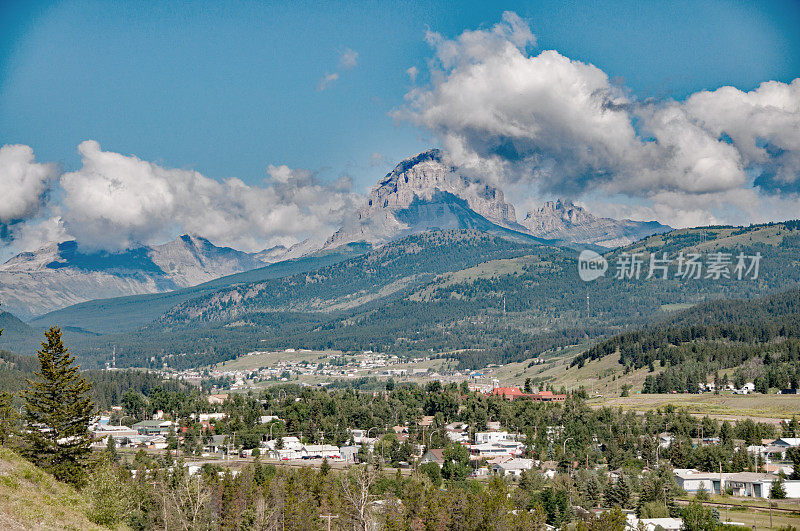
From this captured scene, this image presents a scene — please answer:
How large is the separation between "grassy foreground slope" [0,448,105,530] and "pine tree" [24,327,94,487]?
10655 mm

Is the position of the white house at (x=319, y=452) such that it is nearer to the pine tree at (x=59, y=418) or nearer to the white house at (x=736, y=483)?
the white house at (x=736, y=483)

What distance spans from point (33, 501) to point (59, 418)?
28079mm

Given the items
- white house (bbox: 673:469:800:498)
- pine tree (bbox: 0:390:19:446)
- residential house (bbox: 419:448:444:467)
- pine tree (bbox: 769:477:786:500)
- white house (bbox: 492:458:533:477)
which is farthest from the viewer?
residential house (bbox: 419:448:444:467)

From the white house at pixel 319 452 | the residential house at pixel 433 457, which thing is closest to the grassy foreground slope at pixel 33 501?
the residential house at pixel 433 457

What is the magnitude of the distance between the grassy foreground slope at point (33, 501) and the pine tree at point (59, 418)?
10.7 meters

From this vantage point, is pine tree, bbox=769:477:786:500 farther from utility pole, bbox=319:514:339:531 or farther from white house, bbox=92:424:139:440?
white house, bbox=92:424:139:440

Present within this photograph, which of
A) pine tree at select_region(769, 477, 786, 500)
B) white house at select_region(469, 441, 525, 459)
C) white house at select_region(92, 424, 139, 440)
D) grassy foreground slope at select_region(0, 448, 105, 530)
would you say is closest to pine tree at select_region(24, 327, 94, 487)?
grassy foreground slope at select_region(0, 448, 105, 530)

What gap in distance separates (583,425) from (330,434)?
5497 centimetres

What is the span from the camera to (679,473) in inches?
5089

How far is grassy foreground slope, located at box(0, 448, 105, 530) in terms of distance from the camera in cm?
4291

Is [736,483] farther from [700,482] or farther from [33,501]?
[33,501]

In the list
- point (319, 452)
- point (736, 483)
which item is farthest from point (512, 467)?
point (319, 452)

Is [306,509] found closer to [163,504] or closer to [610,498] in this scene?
[163,504]

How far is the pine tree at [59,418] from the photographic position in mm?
71125
